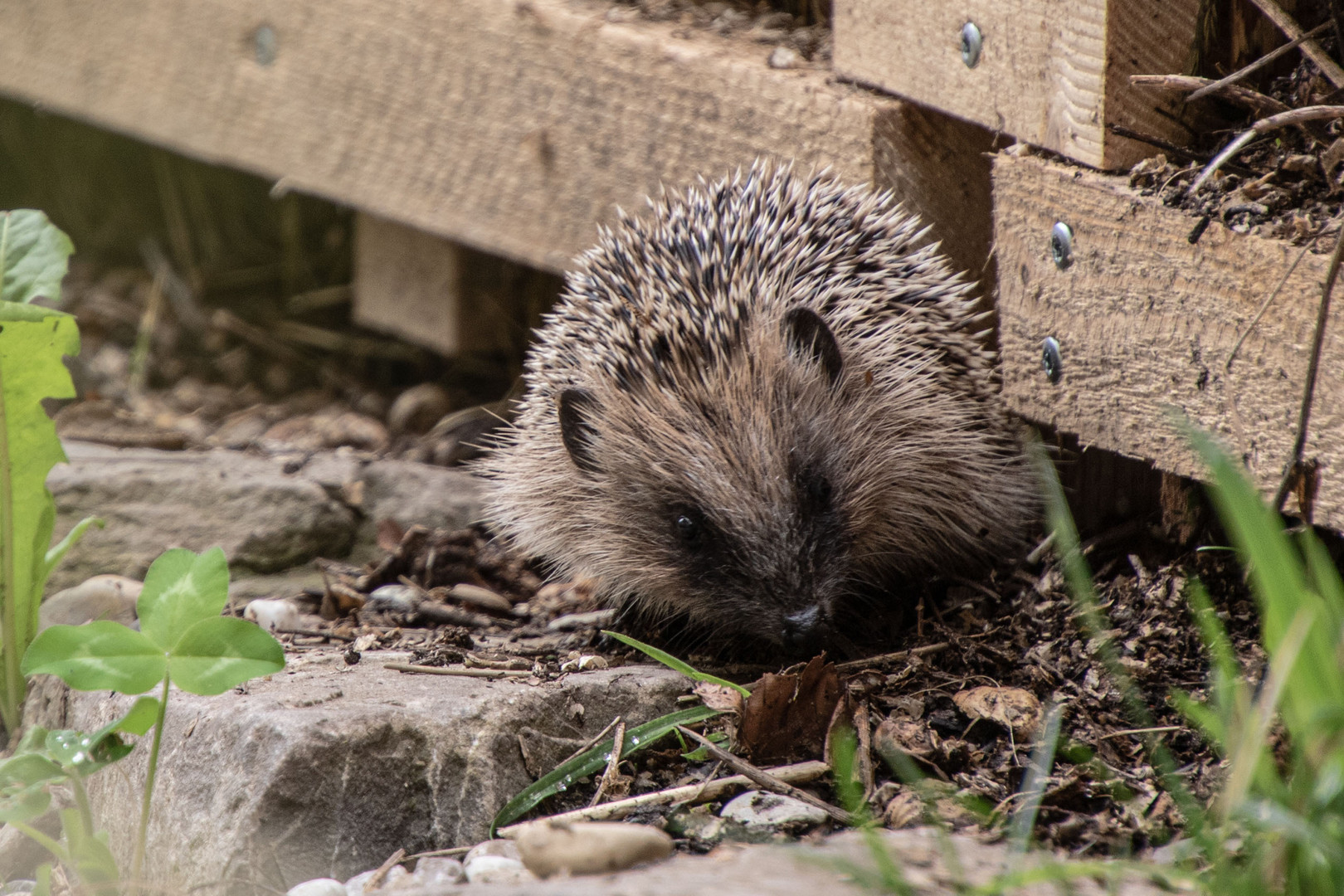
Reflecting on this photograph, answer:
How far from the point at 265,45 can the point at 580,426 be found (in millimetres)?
3047

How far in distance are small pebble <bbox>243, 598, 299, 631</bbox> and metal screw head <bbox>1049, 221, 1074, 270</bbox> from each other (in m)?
2.49

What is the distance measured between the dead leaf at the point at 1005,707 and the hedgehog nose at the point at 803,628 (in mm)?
447

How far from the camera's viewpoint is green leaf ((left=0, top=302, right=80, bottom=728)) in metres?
3.66

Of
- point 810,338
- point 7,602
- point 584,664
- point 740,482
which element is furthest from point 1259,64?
point 7,602

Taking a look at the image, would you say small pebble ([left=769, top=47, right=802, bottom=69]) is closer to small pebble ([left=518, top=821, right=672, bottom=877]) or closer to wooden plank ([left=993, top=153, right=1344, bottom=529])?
wooden plank ([left=993, top=153, right=1344, bottom=529])

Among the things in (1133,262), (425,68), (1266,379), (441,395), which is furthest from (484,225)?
(1266,379)

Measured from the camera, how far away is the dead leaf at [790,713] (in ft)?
10.3

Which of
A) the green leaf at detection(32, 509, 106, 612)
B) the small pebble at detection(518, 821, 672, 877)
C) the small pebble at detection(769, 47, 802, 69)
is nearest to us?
the small pebble at detection(518, 821, 672, 877)

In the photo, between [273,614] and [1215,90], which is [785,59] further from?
[273,614]

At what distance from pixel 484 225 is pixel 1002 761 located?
345 cm

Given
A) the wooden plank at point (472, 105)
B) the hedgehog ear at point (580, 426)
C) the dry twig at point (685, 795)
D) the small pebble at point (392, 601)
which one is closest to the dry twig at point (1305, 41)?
the wooden plank at point (472, 105)

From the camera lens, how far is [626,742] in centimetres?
320

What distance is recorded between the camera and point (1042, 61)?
363 centimetres

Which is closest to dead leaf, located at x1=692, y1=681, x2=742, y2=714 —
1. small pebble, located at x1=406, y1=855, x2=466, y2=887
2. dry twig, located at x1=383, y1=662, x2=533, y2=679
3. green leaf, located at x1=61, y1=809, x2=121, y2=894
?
dry twig, located at x1=383, y1=662, x2=533, y2=679
